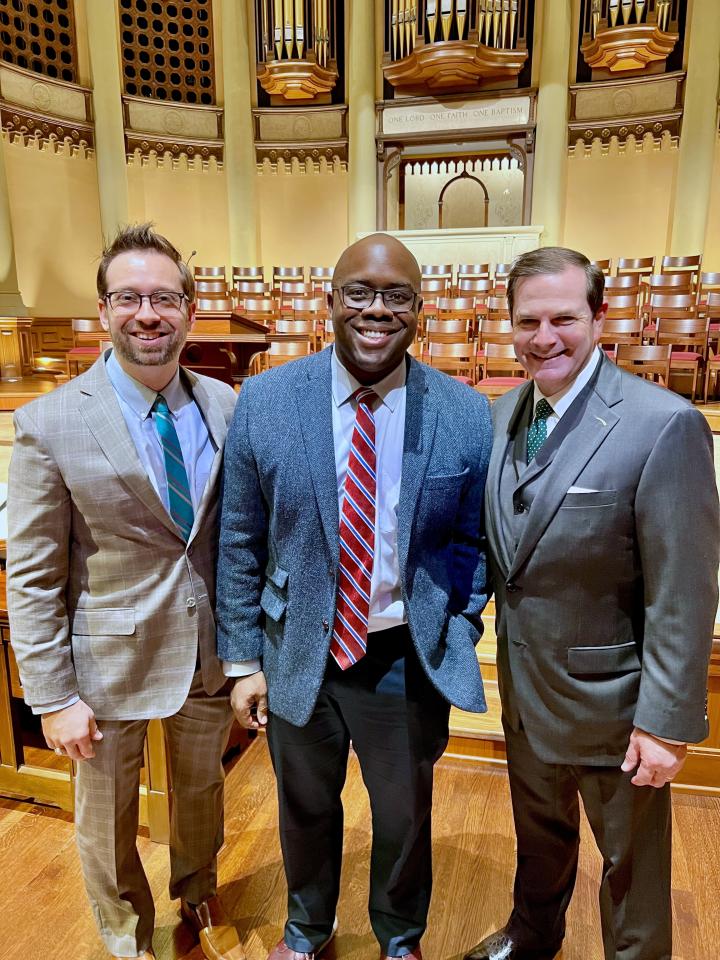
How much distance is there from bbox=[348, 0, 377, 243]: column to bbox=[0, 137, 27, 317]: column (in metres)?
4.05

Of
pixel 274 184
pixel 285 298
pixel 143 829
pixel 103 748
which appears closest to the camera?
pixel 103 748

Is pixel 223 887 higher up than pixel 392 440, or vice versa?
pixel 392 440

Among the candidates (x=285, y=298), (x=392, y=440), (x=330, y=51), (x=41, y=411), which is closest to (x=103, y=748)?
(x=41, y=411)

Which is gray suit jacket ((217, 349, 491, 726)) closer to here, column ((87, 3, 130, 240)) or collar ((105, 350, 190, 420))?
collar ((105, 350, 190, 420))

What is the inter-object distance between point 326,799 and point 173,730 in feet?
1.08

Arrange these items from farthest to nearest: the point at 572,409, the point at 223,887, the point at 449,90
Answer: the point at 449,90, the point at 223,887, the point at 572,409

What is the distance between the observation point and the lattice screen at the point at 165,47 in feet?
26.9

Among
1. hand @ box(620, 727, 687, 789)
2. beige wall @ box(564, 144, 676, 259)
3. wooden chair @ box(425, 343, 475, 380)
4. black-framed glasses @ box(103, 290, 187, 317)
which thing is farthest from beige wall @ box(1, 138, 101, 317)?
hand @ box(620, 727, 687, 789)

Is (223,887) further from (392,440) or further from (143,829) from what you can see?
(392,440)

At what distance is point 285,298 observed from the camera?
638 centimetres

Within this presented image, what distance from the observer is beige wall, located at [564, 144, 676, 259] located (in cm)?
776

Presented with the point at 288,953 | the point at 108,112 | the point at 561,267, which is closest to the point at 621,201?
the point at 108,112

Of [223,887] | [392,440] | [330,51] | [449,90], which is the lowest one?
[223,887]

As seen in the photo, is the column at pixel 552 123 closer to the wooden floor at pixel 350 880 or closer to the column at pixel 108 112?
the column at pixel 108 112
